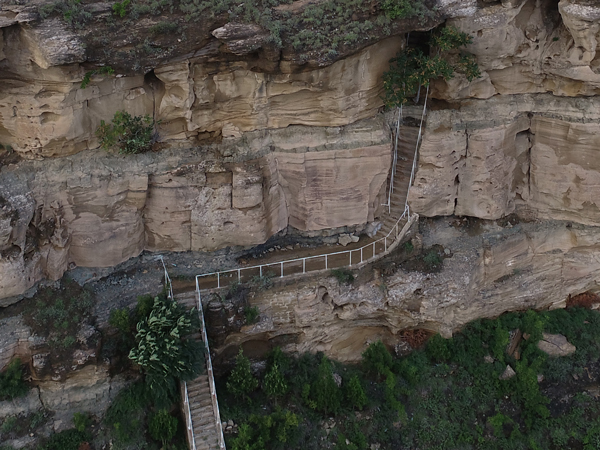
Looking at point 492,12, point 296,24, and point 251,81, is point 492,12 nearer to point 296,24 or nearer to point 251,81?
point 296,24

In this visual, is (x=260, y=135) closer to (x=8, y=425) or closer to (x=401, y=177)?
(x=401, y=177)

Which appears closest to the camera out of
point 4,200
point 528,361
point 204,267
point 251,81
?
point 4,200

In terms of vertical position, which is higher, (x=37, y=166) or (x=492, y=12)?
(x=492, y=12)

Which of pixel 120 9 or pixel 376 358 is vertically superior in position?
pixel 120 9

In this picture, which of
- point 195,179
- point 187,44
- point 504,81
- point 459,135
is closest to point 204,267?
point 195,179

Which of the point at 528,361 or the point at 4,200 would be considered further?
the point at 528,361

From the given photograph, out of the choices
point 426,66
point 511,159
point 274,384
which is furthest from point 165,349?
point 511,159

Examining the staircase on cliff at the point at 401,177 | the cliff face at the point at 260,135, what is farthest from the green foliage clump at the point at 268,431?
the staircase on cliff at the point at 401,177

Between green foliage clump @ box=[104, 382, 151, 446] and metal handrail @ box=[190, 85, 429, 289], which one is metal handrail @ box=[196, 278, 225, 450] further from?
green foliage clump @ box=[104, 382, 151, 446]
